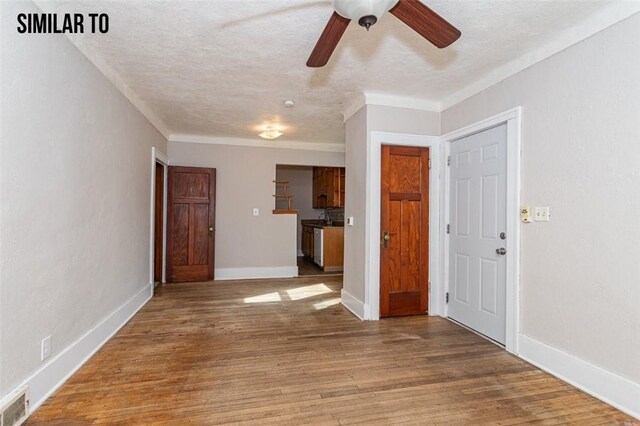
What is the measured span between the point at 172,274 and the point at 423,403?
445cm

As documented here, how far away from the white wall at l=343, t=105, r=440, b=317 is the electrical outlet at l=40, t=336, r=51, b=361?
264cm

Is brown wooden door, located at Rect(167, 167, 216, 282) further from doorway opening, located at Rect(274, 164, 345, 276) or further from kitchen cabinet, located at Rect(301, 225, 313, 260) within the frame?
kitchen cabinet, located at Rect(301, 225, 313, 260)

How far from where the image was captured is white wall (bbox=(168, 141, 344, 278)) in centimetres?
545

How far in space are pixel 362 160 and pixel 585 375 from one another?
2.57 metres

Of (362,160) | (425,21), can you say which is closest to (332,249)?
(362,160)

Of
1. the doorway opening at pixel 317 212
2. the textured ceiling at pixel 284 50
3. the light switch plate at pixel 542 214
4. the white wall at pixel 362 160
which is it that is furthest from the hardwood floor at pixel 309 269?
the light switch plate at pixel 542 214

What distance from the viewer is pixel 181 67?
2.83 m

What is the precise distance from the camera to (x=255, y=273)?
561cm

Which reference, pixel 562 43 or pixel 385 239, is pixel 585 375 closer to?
pixel 385 239

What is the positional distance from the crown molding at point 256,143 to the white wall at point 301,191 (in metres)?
2.84

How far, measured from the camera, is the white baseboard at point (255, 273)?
545 centimetres

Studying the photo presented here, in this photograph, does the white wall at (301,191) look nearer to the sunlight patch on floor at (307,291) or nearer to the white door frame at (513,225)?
the sunlight patch on floor at (307,291)

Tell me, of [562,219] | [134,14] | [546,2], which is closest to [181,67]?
[134,14]

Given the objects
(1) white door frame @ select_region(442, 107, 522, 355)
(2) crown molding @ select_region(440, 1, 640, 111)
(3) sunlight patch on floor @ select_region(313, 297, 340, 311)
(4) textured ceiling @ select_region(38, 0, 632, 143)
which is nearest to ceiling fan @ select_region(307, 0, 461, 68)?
(4) textured ceiling @ select_region(38, 0, 632, 143)
